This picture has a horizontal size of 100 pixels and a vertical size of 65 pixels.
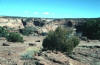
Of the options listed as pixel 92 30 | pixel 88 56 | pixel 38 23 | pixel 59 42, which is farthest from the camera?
pixel 38 23

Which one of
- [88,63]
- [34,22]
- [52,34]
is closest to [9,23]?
[34,22]

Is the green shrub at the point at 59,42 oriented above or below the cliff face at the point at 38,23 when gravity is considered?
above

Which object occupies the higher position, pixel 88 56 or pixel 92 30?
pixel 88 56

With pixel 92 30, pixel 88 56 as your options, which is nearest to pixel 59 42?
pixel 88 56

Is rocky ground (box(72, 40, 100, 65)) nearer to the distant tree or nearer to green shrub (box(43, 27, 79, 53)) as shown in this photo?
green shrub (box(43, 27, 79, 53))

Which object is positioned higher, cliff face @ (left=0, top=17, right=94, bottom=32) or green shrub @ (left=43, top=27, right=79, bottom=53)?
green shrub @ (left=43, top=27, right=79, bottom=53)

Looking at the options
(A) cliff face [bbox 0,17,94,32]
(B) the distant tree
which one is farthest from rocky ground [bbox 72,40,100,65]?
(A) cliff face [bbox 0,17,94,32]

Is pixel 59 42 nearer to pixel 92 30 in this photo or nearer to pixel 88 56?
pixel 88 56

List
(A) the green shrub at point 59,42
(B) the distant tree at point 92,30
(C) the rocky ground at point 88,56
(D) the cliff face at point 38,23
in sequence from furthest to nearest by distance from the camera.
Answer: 1. (D) the cliff face at point 38,23
2. (B) the distant tree at point 92,30
3. (A) the green shrub at point 59,42
4. (C) the rocky ground at point 88,56

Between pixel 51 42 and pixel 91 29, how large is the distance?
2975cm

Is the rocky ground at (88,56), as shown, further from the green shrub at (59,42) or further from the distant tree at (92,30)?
the distant tree at (92,30)

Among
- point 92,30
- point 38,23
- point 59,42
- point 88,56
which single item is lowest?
point 38,23


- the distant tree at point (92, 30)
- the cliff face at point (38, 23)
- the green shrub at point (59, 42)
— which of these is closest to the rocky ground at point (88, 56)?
the green shrub at point (59, 42)

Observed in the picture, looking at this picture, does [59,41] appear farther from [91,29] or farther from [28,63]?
[91,29]
